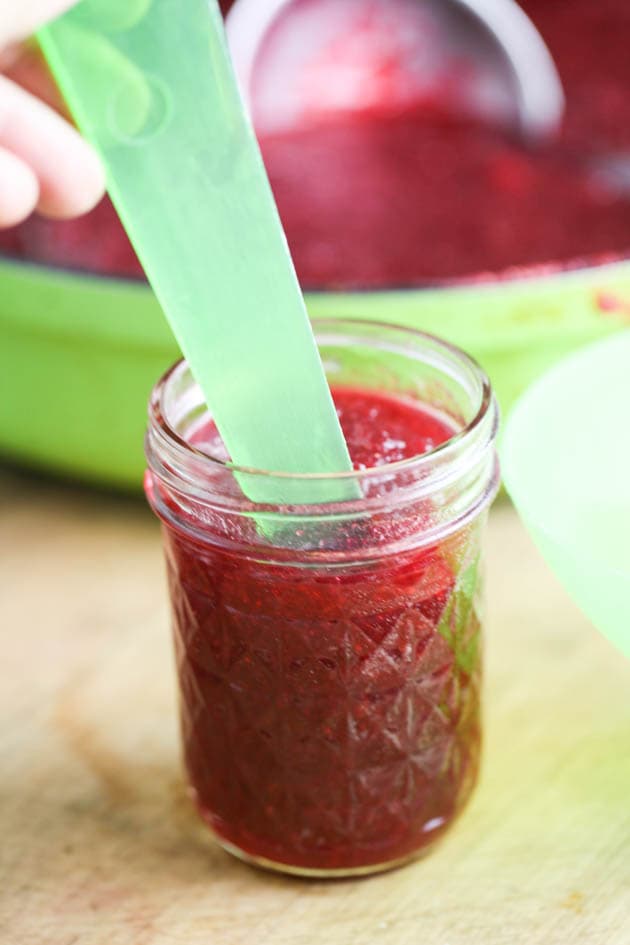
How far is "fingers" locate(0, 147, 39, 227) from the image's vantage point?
0.81 meters

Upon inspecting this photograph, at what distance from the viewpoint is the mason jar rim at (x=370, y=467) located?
2.83ft

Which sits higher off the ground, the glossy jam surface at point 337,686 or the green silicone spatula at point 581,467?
the green silicone spatula at point 581,467

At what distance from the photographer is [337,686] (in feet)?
3.08

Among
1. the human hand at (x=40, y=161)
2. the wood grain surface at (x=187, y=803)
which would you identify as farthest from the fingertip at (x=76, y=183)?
the wood grain surface at (x=187, y=803)

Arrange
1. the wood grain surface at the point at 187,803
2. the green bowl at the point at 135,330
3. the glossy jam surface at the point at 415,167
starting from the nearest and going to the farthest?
1. the wood grain surface at the point at 187,803
2. the green bowl at the point at 135,330
3. the glossy jam surface at the point at 415,167

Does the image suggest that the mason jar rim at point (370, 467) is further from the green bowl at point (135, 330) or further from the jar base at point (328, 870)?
the jar base at point (328, 870)

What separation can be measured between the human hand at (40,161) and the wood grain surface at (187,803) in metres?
0.48

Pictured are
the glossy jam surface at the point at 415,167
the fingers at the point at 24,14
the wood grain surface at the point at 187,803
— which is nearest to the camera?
the fingers at the point at 24,14

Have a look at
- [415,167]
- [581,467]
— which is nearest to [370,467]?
[581,467]

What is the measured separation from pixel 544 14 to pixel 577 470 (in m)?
0.91

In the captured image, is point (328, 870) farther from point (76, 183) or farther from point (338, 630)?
point (76, 183)

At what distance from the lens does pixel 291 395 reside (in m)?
0.90

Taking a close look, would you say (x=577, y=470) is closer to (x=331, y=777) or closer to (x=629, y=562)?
(x=629, y=562)

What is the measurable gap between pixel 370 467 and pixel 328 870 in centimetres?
30
